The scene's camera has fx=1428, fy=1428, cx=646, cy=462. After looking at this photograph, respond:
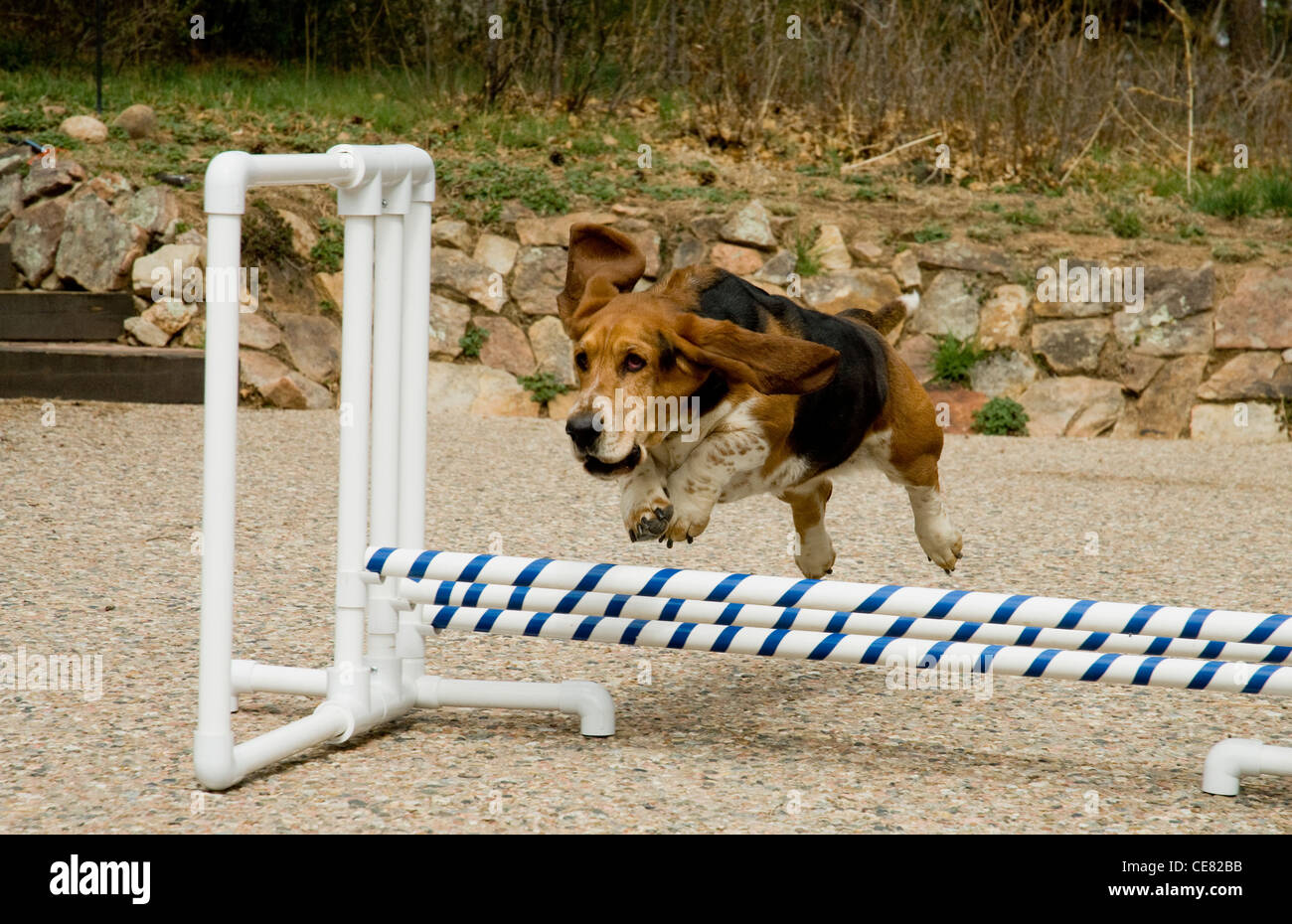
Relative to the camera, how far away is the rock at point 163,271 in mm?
9734

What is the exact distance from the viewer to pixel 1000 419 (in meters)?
9.81

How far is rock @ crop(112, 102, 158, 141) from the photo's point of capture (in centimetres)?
1110

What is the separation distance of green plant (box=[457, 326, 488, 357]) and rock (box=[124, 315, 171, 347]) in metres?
1.98

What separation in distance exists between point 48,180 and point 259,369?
7.47ft

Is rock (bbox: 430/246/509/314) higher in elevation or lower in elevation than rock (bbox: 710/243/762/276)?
lower

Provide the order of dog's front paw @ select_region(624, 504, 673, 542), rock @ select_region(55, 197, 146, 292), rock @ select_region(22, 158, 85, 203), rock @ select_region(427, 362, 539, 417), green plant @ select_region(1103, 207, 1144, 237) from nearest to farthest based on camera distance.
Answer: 1. dog's front paw @ select_region(624, 504, 673, 542)
2. rock @ select_region(55, 197, 146, 292)
3. rock @ select_region(427, 362, 539, 417)
4. rock @ select_region(22, 158, 85, 203)
5. green plant @ select_region(1103, 207, 1144, 237)

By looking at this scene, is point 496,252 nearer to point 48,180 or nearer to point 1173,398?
point 48,180

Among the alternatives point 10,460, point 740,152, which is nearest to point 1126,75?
point 740,152

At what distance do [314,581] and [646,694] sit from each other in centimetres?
192

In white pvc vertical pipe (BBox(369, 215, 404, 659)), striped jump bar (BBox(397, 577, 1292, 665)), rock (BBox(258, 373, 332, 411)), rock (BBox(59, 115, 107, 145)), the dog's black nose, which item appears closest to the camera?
the dog's black nose

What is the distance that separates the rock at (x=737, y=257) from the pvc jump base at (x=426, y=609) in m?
6.31

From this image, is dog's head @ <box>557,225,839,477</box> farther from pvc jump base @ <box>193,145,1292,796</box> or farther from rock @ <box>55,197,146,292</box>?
rock @ <box>55,197,146,292</box>

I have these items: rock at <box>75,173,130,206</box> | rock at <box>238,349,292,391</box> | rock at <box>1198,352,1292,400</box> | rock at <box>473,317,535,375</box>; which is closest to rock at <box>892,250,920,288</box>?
rock at <box>1198,352,1292,400</box>

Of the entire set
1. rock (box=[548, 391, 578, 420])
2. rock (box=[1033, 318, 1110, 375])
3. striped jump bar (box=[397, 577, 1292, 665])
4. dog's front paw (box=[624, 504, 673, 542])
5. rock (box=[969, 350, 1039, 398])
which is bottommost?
rock (box=[548, 391, 578, 420])
